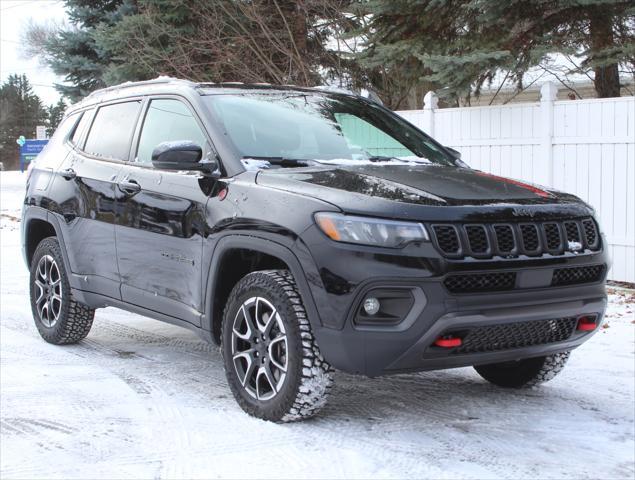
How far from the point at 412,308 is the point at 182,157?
5.38 ft

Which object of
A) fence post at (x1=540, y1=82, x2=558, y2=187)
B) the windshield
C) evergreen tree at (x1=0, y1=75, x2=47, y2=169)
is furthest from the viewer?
evergreen tree at (x1=0, y1=75, x2=47, y2=169)

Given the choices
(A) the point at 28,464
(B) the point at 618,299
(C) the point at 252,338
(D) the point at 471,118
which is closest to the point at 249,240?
(C) the point at 252,338

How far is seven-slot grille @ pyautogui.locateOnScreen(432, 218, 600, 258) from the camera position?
400 cm

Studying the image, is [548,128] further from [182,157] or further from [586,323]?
[182,157]

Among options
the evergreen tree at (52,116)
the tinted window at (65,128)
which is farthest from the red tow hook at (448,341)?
the evergreen tree at (52,116)

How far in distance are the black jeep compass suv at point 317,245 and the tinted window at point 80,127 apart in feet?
1.58

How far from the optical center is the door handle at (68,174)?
6281 millimetres

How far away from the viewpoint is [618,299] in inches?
324

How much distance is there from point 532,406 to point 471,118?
5818mm

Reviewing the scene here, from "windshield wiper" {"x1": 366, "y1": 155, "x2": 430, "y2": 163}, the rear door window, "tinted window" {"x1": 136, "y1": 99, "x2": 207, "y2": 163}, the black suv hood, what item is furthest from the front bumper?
the rear door window

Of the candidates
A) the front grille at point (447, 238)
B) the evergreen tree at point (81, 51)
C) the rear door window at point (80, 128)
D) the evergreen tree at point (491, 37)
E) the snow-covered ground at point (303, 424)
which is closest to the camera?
the snow-covered ground at point (303, 424)

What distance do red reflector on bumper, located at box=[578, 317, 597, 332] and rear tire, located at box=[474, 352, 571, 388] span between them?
1.61ft

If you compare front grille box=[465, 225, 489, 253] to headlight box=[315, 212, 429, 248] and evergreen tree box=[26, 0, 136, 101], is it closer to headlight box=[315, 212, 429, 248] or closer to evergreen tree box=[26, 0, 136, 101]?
headlight box=[315, 212, 429, 248]

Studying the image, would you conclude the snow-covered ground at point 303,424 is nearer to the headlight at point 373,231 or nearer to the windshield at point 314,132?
the headlight at point 373,231
